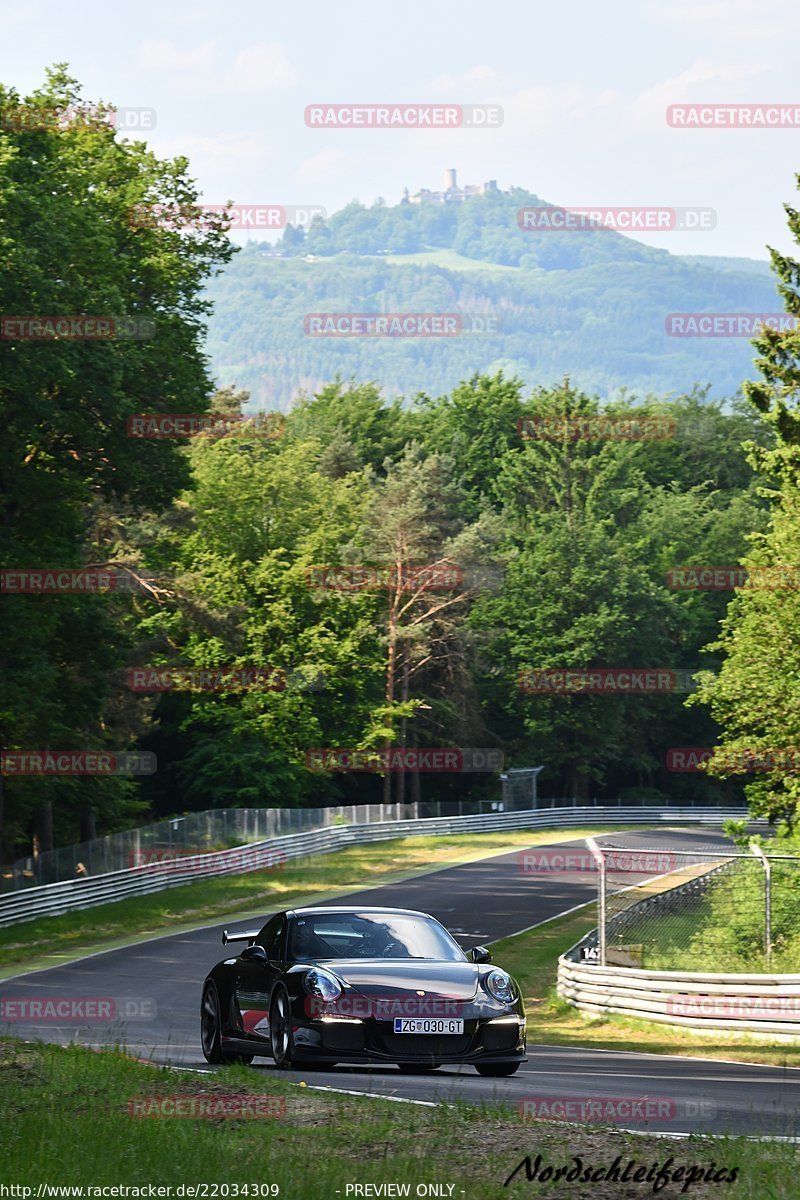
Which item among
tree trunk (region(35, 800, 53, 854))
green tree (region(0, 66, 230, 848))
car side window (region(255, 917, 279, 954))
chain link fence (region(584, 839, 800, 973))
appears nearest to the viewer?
car side window (region(255, 917, 279, 954))

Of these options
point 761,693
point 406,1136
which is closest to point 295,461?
point 761,693

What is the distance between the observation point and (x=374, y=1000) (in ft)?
39.6

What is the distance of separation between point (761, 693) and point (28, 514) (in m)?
16.8

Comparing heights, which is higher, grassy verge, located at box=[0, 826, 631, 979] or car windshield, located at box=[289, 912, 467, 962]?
car windshield, located at box=[289, 912, 467, 962]

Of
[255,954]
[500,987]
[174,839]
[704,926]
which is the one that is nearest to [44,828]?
[174,839]

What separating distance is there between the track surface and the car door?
1.12 feet

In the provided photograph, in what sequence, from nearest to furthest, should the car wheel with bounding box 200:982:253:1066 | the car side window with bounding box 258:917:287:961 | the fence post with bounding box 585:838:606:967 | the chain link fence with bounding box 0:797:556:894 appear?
the car side window with bounding box 258:917:287:961
the car wheel with bounding box 200:982:253:1066
the fence post with bounding box 585:838:606:967
the chain link fence with bounding box 0:797:556:894

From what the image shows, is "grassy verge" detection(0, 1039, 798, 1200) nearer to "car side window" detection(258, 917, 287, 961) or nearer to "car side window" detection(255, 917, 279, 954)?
"car side window" detection(258, 917, 287, 961)

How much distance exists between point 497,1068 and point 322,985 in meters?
1.52

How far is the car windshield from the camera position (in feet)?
42.8

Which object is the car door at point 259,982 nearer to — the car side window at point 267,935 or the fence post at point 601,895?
the car side window at point 267,935

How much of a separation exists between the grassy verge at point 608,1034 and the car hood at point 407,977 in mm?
5323

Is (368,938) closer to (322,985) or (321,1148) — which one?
(322,985)

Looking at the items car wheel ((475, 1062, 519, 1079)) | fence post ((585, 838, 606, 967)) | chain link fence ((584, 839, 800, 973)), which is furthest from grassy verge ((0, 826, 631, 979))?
car wheel ((475, 1062, 519, 1079))
